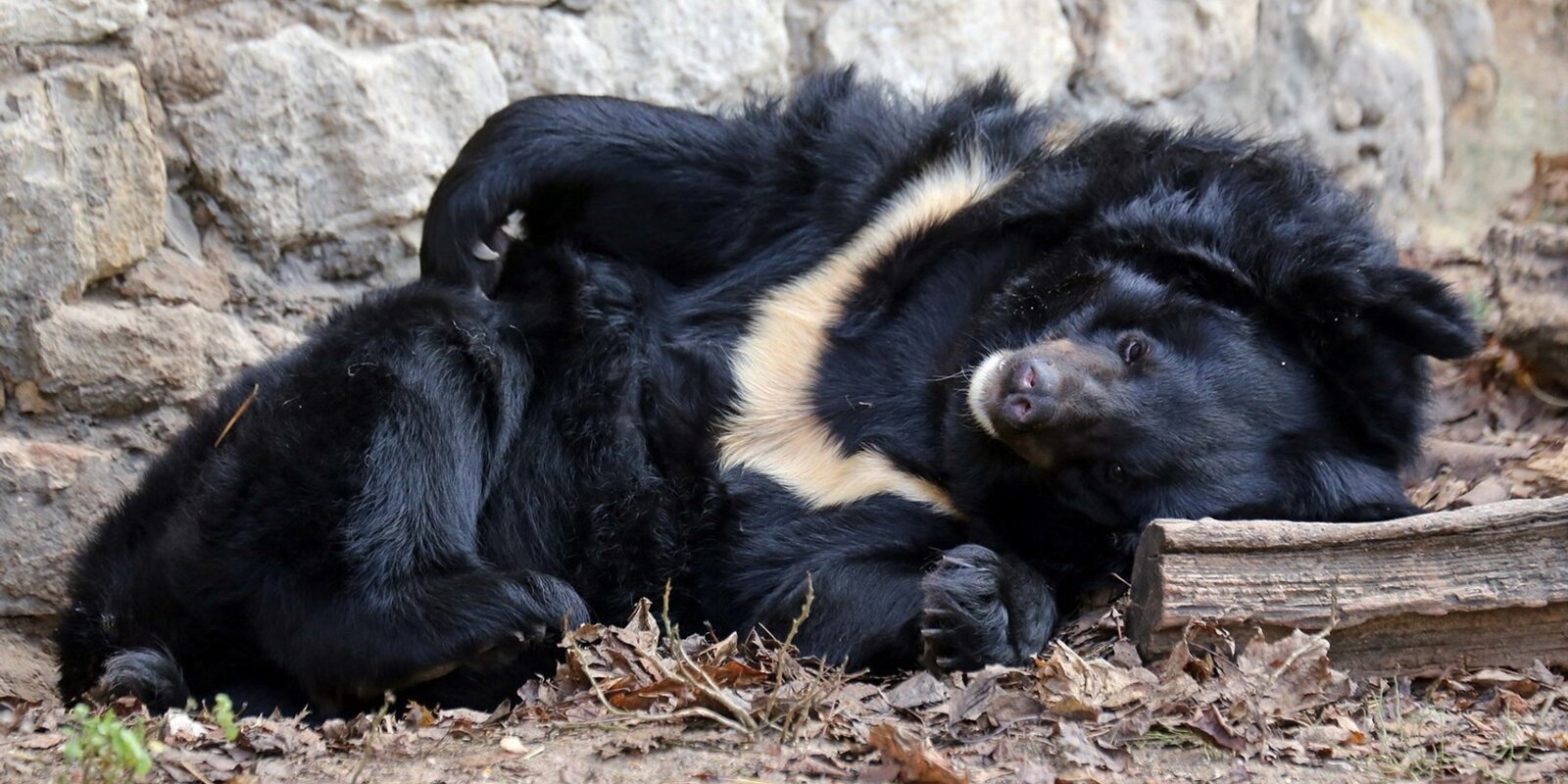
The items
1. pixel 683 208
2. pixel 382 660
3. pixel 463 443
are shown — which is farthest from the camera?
pixel 683 208

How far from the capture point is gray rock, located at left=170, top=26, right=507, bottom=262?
4.73 meters

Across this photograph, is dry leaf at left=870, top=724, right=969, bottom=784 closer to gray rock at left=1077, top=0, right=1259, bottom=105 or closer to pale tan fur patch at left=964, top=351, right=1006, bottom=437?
pale tan fur patch at left=964, top=351, right=1006, bottom=437

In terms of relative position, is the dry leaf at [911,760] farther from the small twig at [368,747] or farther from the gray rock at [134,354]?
the gray rock at [134,354]

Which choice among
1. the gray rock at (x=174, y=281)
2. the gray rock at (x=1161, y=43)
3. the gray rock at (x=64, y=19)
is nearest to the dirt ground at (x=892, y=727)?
the gray rock at (x=174, y=281)

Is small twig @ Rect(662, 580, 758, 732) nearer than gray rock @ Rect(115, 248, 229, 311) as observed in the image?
Yes

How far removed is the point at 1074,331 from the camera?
3885 millimetres

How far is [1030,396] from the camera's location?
361 centimetres

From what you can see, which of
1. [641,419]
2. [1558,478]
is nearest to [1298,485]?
[1558,478]

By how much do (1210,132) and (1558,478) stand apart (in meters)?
1.54

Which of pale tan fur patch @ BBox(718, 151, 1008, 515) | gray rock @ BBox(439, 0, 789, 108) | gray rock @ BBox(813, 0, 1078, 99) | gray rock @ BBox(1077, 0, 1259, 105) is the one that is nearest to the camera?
pale tan fur patch @ BBox(718, 151, 1008, 515)

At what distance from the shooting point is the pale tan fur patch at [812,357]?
13.5 feet

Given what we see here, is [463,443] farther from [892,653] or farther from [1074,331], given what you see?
[1074,331]

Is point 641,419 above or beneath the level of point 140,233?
beneath

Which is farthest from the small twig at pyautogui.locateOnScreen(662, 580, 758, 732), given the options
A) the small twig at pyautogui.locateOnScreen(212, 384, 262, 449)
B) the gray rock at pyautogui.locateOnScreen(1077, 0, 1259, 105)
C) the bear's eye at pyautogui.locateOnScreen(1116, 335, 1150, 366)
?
the gray rock at pyautogui.locateOnScreen(1077, 0, 1259, 105)
